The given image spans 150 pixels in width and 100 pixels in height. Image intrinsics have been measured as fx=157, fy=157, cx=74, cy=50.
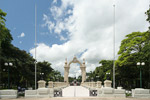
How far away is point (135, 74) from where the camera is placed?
3188 centimetres

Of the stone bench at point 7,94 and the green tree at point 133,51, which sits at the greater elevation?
the green tree at point 133,51

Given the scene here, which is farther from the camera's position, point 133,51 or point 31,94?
point 133,51

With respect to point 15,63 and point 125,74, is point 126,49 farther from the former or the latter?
point 15,63

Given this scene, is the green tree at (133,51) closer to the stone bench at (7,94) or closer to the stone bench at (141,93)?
the stone bench at (141,93)

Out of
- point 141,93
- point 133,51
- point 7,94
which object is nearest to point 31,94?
point 7,94

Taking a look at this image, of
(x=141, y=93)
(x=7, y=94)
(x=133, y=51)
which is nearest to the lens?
(x=7, y=94)

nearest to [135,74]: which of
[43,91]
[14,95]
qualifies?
[43,91]

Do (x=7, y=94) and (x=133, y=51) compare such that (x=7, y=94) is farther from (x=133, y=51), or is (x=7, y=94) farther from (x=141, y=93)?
(x=133, y=51)

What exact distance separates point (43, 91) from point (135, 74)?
21.8 meters

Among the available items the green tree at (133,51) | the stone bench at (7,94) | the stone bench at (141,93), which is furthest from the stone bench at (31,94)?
the green tree at (133,51)

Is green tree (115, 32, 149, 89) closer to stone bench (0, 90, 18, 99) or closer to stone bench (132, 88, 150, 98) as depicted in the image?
stone bench (132, 88, 150, 98)

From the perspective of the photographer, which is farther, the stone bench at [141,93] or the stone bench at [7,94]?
the stone bench at [141,93]

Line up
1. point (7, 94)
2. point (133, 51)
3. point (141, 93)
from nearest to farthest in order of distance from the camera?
point (7, 94) → point (141, 93) → point (133, 51)

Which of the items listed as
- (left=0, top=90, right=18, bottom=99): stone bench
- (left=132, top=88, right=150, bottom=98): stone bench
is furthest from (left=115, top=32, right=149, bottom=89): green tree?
(left=0, top=90, right=18, bottom=99): stone bench
